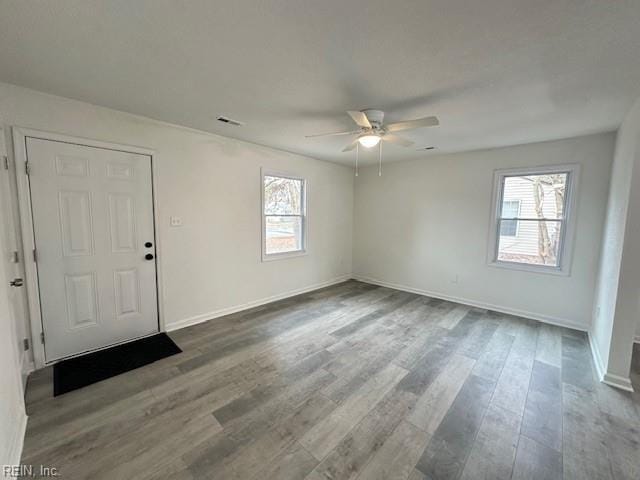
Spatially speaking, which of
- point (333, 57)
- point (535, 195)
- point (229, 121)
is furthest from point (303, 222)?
point (535, 195)

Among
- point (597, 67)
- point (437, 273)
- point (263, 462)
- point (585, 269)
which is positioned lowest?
point (263, 462)

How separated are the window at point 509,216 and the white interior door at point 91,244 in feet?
15.8

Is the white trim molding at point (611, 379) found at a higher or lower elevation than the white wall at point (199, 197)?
lower

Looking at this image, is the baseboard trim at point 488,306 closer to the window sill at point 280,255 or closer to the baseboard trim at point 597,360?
the baseboard trim at point 597,360

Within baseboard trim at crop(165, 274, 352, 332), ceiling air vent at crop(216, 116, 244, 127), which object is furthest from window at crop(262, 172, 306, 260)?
ceiling air vent at crop(216, 116, 244, 127)

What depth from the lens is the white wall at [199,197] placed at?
97.3 inches

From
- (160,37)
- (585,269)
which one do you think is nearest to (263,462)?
(160,37)

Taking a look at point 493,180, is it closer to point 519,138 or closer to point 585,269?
point 519,138

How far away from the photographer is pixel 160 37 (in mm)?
1576

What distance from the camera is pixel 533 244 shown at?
379cm

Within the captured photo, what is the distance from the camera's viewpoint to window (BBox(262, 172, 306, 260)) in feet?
13.8

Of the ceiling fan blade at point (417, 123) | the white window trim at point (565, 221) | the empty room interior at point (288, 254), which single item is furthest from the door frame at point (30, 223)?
the white window trim at point (565, 221)

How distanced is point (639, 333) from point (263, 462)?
177 inches

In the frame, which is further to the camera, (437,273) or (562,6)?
(437,273)
